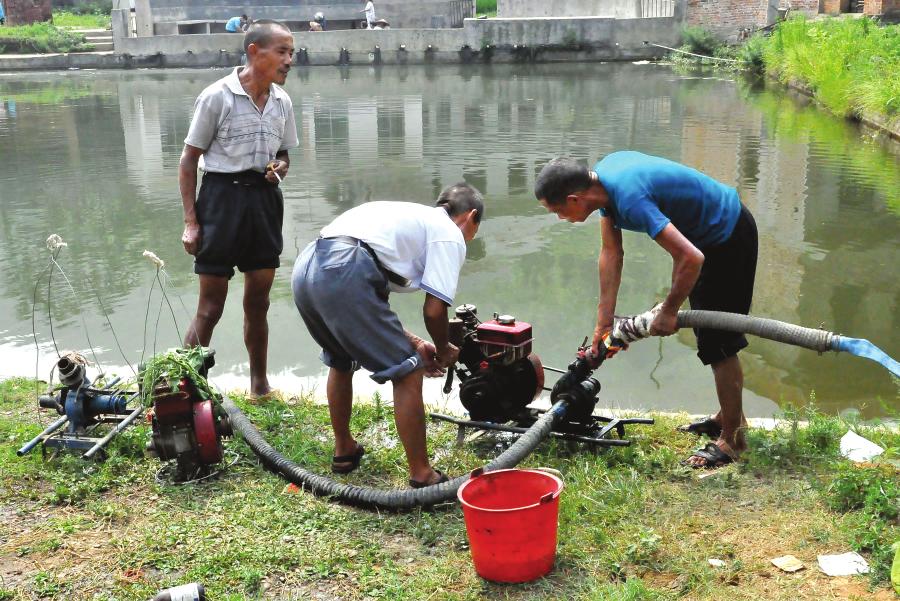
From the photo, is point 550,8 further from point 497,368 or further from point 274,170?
point 497,368

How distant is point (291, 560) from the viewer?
135 inches

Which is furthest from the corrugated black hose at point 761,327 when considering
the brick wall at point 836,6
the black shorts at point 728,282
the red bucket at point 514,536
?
the brick wall at point 836,6

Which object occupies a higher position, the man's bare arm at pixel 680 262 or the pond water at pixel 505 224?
the man's bare arm at pixel 680 262

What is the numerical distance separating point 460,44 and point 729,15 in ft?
27.4

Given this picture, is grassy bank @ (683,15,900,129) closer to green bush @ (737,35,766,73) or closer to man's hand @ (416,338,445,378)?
green bush @ (737,35,766,73)

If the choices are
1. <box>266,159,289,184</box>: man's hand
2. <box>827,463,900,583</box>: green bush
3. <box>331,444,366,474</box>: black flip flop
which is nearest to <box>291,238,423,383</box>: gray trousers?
<box>331,444,366,474</box>: black flip flop

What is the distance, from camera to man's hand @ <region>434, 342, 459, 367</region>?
3.92 m

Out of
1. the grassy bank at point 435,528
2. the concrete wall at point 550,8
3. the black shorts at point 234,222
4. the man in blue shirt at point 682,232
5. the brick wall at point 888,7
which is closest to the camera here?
the grassy bank at point 435,528

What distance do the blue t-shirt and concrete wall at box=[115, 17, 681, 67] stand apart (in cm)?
2695

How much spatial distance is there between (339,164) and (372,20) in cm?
2271

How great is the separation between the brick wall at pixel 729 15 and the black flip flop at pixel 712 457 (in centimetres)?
2671

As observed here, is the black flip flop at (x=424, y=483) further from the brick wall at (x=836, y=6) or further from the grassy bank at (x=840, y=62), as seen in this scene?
the brick wall at (x=836, y=6)

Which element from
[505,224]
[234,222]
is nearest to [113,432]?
[234,222]

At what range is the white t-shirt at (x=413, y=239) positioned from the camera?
3.75 m
